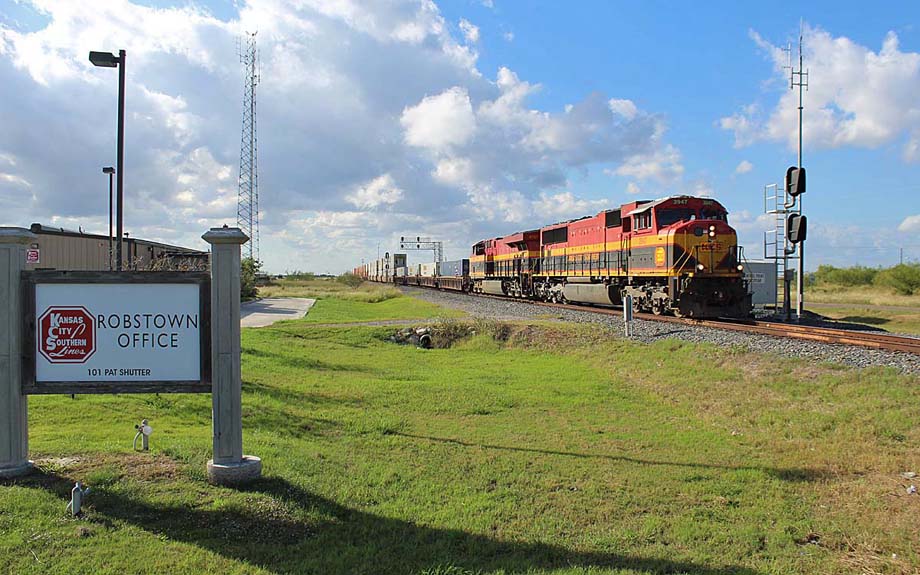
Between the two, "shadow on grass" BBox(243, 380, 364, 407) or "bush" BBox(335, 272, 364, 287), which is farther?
"bush" BBox(335, 272, 364, 287)

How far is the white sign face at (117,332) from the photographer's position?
18.0ft

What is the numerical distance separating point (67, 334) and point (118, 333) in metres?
0.42

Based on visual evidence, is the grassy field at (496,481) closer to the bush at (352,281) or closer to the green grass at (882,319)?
the green grass at (882,319)

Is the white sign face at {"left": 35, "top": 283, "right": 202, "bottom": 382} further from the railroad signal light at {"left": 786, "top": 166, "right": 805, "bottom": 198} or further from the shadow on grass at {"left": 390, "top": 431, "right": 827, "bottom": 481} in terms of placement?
the railroad signal light at {"left": 786, "top": 166, "right": 805, "bottom": 198}

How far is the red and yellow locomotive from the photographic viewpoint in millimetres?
17750

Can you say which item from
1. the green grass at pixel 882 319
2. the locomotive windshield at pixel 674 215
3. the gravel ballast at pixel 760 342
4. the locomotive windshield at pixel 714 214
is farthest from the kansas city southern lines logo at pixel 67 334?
the green grass at pixel 882 319

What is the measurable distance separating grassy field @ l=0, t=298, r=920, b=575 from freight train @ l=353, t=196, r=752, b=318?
22.4ft

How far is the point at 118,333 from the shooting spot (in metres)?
5.55

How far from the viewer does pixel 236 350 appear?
215 inches

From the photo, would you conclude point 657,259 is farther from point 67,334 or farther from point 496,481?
point 67,334

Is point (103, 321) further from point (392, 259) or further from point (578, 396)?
point (392, 259)

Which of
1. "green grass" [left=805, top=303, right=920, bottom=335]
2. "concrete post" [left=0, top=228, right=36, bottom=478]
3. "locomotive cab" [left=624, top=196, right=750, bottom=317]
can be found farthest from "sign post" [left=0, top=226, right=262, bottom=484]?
"green grass" [left=805, top=303, right=920, bottom=335]

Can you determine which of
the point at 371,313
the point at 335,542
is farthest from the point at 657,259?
the point at 335,542

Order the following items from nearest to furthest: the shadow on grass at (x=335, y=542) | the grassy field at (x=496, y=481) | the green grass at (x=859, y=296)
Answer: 1. the shadow on grass at (x=335, y=542)
2. the grassy field at (x=496, y=481)
3. the green grass at (x=859, y=296)
